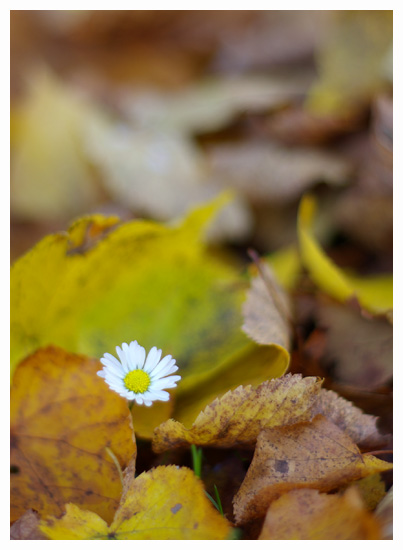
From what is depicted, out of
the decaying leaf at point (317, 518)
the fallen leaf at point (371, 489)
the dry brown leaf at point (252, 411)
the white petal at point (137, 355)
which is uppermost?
the white petal at point (137, 355)

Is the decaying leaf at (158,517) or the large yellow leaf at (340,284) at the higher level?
the large yellow leaf at (340,284)

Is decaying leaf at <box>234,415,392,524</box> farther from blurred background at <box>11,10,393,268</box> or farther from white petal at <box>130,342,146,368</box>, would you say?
blurred background at <box>11,10,393,268</box>

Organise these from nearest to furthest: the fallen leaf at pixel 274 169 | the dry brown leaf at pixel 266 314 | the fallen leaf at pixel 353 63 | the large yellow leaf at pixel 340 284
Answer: the dry brown leaf at pixel 266 314 < the large yellow leaf at pixel 340 284 < the fallen leaf at pixel 274 169 < the fallen leaf at pixel 353 63

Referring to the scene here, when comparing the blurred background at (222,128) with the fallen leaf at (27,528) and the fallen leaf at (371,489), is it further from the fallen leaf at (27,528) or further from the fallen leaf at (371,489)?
the fallen leaf at (27,528)

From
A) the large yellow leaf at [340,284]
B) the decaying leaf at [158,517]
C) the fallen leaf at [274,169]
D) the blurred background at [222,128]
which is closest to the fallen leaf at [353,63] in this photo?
the blurred background at [222,128]

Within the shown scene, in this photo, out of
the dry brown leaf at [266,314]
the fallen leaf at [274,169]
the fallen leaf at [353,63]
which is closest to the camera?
the dry brown leaf at [266,314]

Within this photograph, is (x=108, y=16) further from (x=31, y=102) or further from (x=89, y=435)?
(x=89, y=435)

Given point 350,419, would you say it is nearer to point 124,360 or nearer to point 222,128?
point 124,360
